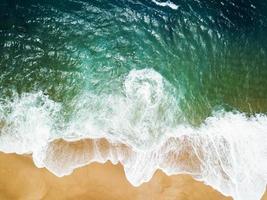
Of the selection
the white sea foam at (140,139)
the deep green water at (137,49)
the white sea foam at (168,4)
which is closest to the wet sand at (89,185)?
the white sea foam at (140,139)

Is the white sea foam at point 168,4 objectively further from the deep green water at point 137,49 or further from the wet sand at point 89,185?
the wet sand at point 89,185

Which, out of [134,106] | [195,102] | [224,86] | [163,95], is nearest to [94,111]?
[134,106]

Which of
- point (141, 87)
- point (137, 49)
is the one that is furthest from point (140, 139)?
point (137, 49)

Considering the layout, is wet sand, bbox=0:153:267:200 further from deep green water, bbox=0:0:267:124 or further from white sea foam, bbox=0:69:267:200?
deep green water, bbox=0:0:267:124

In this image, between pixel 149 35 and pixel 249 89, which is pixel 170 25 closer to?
pixel 149 35

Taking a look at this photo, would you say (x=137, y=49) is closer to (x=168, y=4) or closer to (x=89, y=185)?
(x=168, y=4)

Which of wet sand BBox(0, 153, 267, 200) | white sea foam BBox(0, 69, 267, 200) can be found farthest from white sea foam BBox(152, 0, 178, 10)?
wet sand BBox(0, 153, 267, 200)
